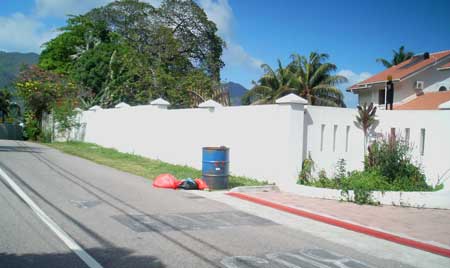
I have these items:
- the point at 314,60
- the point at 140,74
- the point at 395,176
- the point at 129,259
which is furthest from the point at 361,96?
the point at 129,259

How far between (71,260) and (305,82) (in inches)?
1313

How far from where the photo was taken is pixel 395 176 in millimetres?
12727

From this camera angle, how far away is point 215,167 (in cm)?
1371

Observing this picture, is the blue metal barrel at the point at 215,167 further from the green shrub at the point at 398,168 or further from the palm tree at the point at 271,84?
the palm tree at the point at 271,84

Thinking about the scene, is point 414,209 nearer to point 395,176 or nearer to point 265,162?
point 395,176

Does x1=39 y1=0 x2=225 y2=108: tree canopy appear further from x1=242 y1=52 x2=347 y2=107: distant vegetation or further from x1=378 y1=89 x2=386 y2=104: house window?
x1=378 y1=89 x2=386 y2=104: house window

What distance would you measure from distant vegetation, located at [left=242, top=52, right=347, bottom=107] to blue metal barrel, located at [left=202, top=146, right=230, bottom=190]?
23.2m

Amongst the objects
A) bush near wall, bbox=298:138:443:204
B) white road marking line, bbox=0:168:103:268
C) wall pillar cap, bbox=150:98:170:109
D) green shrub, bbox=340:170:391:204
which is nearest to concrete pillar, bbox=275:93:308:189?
bush near wall, bbox=298:138:443:204

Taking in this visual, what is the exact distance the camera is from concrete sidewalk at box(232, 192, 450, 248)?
355 inches

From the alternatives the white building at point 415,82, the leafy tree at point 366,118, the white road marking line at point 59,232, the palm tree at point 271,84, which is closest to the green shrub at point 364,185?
the leafy tree at point 366,118

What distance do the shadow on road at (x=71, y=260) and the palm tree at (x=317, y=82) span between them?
1236 inches

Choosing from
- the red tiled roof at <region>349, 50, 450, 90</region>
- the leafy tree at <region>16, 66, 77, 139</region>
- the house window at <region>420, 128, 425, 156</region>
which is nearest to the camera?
the house window at <region>420, 128, 425, 156</region>

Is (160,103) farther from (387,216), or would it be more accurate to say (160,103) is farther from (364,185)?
(387,216)

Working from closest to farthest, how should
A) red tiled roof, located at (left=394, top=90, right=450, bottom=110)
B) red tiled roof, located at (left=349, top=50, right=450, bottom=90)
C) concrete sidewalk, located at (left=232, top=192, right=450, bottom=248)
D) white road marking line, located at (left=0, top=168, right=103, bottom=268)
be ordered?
white road marking line, located at (left=0, top=168, right=103, bottom=268) < concrete sidewalk, located at (left=232, top=192, right=450, bottom=248) < red tiled roof, located at (left=394, top=90, right=450, bottom=110) < red tiled roof, located at (left=349, top=50, right=450, bottom=90)
